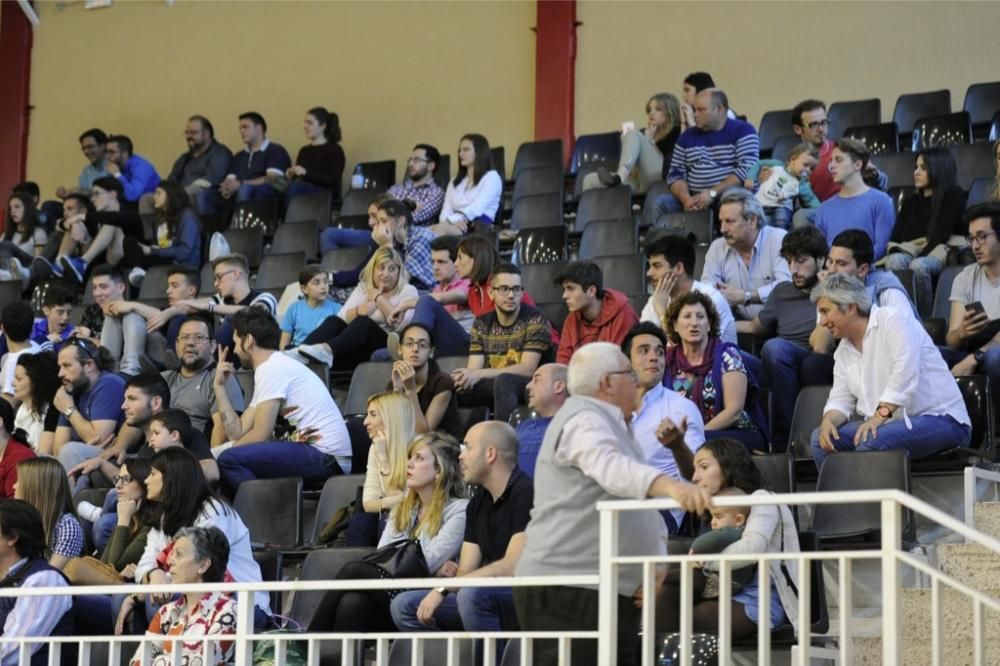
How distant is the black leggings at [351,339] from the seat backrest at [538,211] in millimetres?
2165

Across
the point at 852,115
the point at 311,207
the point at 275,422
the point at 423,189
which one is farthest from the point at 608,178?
the point at 275,422

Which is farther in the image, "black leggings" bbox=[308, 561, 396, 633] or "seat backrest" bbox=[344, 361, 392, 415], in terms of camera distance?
"seat backrest" bbox=[344, 361, 392, 415]

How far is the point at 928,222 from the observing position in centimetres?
802

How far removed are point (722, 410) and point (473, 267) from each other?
2.04m

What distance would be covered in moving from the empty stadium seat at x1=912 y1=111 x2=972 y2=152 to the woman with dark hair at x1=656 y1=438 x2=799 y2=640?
4.84 meters

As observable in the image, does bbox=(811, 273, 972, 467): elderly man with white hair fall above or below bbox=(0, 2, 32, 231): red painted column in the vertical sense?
below

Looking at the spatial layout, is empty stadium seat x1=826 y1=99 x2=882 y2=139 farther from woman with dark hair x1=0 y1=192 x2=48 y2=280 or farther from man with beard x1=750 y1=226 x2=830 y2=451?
woman with dark hair x1=0 y1=192 x2=48 y2=280

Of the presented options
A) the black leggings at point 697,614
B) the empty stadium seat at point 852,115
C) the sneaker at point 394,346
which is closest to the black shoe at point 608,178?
the empty stadium seat at point 852,115

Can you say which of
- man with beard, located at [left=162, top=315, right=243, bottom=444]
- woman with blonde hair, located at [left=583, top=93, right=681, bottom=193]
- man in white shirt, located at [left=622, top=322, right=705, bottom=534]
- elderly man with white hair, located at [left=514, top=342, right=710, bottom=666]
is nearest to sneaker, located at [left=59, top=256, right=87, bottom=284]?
man with beard, located at [left=162, top=315, right=243, bottom=444]

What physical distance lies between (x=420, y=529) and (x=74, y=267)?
5737 mm

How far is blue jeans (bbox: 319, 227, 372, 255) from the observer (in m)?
10.1

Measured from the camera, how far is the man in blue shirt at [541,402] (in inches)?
236

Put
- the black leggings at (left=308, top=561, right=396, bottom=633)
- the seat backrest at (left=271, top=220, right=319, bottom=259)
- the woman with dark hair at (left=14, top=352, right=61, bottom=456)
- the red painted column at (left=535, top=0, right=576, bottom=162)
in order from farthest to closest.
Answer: the red painted column at (left=535, top=0, right=576, bottom=162), the seat backrest at (left=271, top=220, right=319, bottom=259), the woman with dark hair at (left=14, top=352, right=61, bottom=456), the black leggings at (left=308, top=561, right=396, bottom=633)

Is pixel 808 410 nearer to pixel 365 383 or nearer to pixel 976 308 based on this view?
pixel 976 308
